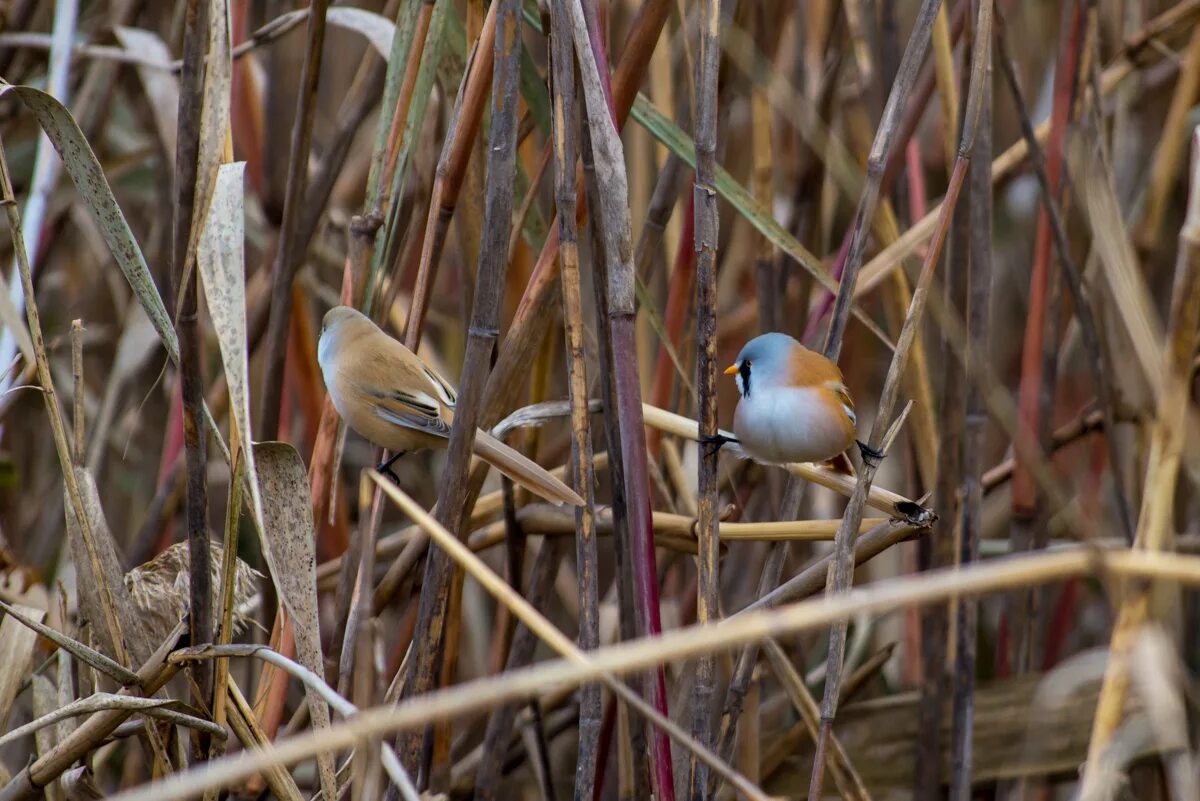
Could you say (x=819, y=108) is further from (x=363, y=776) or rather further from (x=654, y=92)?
(x=363, y=776)

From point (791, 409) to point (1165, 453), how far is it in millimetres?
487

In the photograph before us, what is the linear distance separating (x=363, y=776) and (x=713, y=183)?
70 centimetres

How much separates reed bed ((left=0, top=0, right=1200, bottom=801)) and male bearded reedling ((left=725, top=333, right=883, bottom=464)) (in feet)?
0.17

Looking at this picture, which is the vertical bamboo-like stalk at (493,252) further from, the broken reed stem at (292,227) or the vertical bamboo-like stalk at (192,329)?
the broken reed stem at (292,227)

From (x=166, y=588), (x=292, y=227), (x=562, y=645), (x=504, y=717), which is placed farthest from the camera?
(x=504, y=717)

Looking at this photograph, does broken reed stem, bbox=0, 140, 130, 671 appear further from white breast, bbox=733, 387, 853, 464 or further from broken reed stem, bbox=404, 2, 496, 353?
white breast, bbox=733, 387, 853, 464

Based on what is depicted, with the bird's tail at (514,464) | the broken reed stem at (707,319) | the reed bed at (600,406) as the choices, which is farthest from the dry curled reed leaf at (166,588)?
the broken reed stem at (707,319)

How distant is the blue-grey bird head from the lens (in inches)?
58.6

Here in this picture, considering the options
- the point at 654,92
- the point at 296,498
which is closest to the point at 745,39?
the point at 654,92

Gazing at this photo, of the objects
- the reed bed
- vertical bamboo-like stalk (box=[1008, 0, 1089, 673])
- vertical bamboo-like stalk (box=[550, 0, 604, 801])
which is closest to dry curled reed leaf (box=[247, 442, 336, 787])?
the reed bed

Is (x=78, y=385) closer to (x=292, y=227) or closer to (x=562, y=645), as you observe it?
(x=292, y=227)

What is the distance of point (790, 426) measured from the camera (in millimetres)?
1418

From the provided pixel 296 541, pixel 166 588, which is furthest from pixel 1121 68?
pixel 166 588

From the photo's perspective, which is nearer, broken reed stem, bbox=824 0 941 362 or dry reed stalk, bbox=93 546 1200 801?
dry reed stalk, bbox=93 546 1200 801
